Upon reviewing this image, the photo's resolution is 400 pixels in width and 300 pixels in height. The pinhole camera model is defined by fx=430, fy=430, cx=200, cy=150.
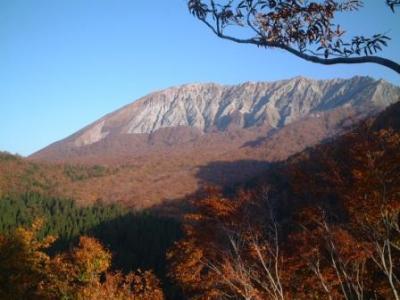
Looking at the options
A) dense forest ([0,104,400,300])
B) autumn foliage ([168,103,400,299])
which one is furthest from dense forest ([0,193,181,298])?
autumn foliage ([168,103,400,299])

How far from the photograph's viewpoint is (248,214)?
734 inches

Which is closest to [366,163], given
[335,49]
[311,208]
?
[311,208]

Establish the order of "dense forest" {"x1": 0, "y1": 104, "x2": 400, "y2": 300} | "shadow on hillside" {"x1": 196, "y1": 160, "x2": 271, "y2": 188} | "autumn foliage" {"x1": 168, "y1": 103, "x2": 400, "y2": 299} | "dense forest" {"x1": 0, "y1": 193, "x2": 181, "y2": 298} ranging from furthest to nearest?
"shadow on hillside" {"x1": 196, "y1": 160, "x2": 271, "y2": 188}, "dense forest" {"x1": 0, "y1": 193, "x2": 181, "y2": 298}, "dense forest" {"x1": 0, "y1": 104, "x2": 400, "y2": 300}, "autumn foliage" {"x1": 168, "y1": 103, "x2": 400, "y2": 299}

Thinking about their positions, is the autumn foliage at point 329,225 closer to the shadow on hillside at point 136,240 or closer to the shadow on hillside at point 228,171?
the shadow on hillside at point 136,240

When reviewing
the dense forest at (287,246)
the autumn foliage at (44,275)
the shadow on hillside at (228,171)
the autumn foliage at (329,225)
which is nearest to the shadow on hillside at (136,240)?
the autumn foliage at (44,275)

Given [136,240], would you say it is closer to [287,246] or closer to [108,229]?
[108,229]

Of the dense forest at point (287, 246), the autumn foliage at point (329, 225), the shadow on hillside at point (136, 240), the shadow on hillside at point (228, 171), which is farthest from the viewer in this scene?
the shadow on hillside at point (228, 171)

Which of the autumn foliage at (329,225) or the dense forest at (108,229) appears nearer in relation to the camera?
the autumn foliage at (329,225)

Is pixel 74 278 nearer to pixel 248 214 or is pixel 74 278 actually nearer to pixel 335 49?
pixel 248 214

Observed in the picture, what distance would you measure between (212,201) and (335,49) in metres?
15.5

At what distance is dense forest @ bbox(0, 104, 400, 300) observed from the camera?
10.5 meters

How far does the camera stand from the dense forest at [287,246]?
10516 millimetres

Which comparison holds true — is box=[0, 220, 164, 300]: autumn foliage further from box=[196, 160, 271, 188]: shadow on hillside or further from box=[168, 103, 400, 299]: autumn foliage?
box=[196, 160, 271, 188]: shadow on hillside

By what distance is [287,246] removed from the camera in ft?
73.1
